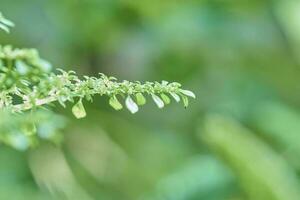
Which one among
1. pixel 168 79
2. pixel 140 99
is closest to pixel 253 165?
pixel 168 79

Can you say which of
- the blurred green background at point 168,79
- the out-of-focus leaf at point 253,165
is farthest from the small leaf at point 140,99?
the blurred green background at point 168,79

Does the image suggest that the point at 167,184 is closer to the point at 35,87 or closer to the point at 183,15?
the point at 183,15

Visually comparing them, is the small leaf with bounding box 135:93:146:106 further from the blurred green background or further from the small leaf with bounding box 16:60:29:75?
the blurred green background

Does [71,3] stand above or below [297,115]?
above

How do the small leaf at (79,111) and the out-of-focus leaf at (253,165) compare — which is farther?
the out-of-focus leaf at (253,165)

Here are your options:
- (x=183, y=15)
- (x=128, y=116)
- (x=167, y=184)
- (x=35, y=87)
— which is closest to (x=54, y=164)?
(x=167, y=184)

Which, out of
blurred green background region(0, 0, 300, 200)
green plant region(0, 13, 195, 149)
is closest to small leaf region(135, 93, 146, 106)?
green plant region(0, 13, 195, 149)

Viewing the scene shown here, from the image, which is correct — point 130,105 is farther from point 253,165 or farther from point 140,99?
point 253,165

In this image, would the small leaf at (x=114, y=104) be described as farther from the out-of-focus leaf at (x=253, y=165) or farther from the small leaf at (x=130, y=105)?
the out-of-focus leaf at (x=253, y=165)
